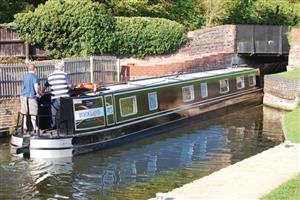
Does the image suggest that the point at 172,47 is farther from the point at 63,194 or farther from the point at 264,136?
the point at 63,194

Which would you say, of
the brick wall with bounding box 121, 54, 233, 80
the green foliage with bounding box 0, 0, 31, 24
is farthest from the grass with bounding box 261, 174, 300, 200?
the green foliage with bounding box 0, 0, 31, 24

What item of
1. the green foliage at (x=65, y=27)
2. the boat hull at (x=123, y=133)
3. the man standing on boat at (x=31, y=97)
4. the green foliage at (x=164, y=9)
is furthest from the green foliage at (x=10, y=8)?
the man standing on boat at (x=31, y=97)

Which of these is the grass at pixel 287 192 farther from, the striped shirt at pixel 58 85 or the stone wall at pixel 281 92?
the stone wall at pixel 281 92

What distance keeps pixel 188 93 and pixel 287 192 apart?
975 centimetres

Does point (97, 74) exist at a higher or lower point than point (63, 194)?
higher

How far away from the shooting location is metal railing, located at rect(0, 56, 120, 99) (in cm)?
1559

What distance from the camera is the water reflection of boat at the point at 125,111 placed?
12.7 m

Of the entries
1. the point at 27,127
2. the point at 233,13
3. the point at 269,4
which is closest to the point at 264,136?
the point at 27,127

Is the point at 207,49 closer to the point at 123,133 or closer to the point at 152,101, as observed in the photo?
the point at 152,101

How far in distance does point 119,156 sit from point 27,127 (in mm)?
2281

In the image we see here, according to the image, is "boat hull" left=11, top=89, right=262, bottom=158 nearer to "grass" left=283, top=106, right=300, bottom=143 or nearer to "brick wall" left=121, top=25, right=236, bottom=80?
"grass" left=283, top=106, right=300, bottom=143

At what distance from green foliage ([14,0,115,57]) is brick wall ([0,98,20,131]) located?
6145 mm

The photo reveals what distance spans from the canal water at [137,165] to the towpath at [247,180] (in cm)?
140

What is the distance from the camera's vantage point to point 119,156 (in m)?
13.2
